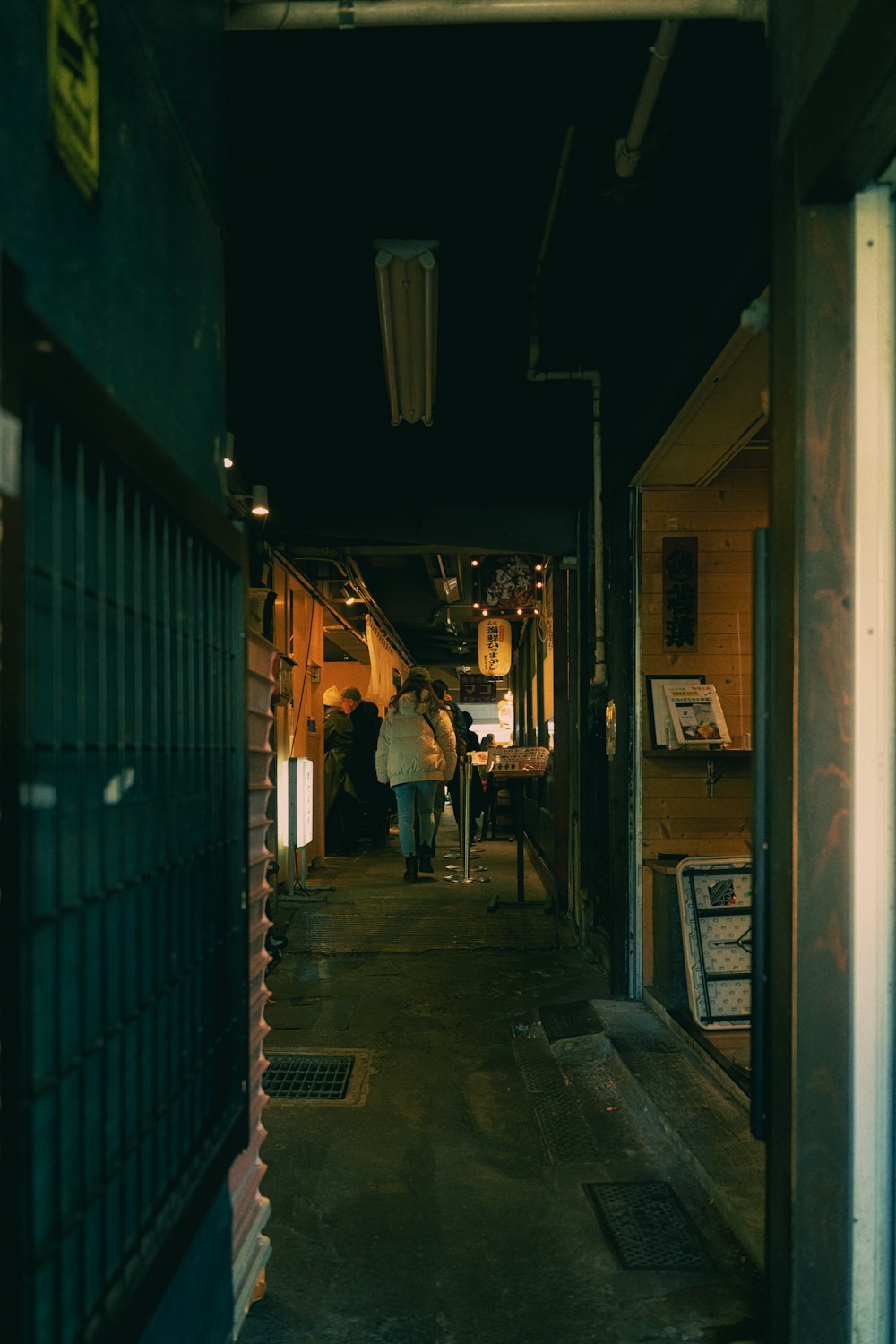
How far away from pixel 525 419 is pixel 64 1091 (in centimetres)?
681

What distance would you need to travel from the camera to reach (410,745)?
10344 mm

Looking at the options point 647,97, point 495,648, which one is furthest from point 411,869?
point 647,97

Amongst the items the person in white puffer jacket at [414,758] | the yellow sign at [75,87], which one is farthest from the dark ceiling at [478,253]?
the person in white puffer jacket at [414,758]

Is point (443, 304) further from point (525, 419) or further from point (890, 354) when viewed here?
point (890, 354)

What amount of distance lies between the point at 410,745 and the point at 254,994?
25.1 feet

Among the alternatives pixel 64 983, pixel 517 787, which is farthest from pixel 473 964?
pixel 64 983

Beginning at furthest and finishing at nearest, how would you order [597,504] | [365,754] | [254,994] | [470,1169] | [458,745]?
[458,745] < [365,754] < [597,504] < [470,1169] < [254,994]

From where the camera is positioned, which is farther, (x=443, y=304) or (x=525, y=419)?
(x=525, y=419)

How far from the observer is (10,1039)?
3.83 feet

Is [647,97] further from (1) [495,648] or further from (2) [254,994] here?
(1) [495,648]

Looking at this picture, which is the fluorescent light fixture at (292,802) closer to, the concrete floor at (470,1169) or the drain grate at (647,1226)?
the concrete floor at (470,1169)

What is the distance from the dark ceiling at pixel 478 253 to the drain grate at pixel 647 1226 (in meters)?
3.31

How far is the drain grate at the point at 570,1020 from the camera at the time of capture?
16.6 ft

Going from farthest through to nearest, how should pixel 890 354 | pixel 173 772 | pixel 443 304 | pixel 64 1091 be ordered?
pixel 443 304, pixel 890 354, pixel 173 772, pixel 64 1091
